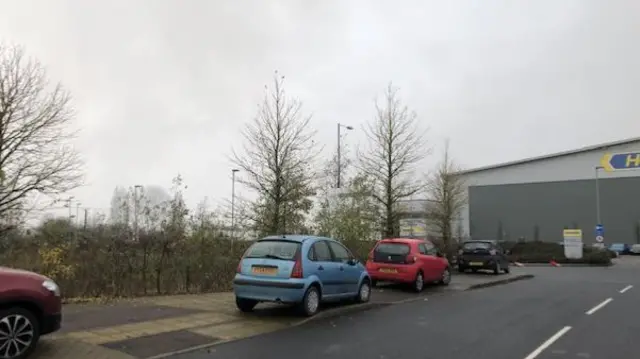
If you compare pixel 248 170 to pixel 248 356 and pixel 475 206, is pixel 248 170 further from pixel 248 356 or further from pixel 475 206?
pixel 475 206

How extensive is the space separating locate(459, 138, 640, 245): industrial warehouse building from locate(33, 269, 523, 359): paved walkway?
57328mm

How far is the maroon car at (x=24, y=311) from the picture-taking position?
638cm

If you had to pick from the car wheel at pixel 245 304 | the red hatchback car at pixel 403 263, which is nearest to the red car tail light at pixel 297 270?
the car wheel at pixel 245 304

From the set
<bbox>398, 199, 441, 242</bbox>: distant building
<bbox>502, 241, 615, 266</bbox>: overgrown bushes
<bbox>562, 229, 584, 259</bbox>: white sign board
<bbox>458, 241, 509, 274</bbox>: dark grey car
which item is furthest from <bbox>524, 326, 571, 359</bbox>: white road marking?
<bbox>562, 229, 584, 259</bbox>: white sign board

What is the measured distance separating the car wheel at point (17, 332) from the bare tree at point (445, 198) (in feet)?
95.9

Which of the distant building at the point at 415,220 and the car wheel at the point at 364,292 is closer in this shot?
the car wheel at the point at 364,292

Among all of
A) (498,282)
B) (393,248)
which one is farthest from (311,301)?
(498,282)

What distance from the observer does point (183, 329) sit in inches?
348

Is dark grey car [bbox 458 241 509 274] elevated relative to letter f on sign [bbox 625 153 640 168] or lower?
lower

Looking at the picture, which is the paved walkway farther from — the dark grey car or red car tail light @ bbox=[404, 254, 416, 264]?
the dark grey car

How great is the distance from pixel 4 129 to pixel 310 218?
10.6 m

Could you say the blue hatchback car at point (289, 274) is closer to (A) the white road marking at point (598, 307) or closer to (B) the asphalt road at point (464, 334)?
(B) the asphalt road at point (464, 334)

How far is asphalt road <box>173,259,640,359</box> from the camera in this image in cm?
775

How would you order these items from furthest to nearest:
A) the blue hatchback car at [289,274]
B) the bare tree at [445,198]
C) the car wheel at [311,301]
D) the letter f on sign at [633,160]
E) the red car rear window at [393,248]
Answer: the letter f on sign at [633,160], the bare tree at [445,198], the red car rear window at [393,248], the car wheel at [311,301], the blue hatchback car at [289,274]
